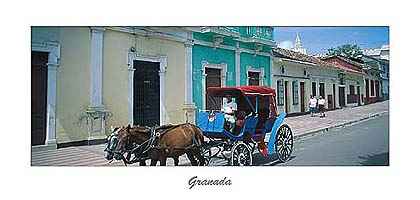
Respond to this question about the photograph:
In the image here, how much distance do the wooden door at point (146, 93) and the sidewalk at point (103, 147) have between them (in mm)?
422

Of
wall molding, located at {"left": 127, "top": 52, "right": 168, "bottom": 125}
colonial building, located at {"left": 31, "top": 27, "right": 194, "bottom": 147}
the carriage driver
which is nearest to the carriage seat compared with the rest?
the carriage driver

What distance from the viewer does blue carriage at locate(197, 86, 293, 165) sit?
471 cm

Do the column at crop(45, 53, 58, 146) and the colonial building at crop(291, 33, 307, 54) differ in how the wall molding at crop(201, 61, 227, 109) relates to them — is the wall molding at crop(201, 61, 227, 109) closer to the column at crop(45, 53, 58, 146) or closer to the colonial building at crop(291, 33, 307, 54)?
the colonial building at crop(291, 33, 307, 54)

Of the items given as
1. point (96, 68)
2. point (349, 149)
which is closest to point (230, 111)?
point (349, 149)

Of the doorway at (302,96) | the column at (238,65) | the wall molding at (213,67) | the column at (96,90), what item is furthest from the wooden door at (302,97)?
the column at (96,90)

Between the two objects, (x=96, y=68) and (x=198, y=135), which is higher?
(x=96, y=68)

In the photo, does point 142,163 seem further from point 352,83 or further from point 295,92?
point 352,83

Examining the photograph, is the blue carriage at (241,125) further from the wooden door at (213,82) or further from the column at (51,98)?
the column at (51,98)

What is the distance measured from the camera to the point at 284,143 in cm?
482

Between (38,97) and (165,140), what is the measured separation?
1.18m
